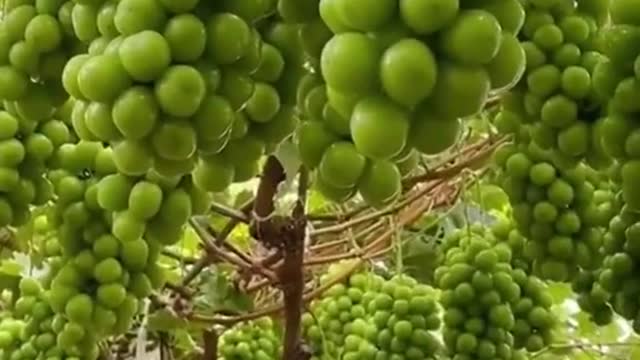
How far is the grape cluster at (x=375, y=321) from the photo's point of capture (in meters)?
1.22

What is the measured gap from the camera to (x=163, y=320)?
4.65ft

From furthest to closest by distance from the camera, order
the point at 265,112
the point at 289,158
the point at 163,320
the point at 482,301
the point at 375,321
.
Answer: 1. the point at 163,320
2. the point at 375,321
3. the point at 482,301
4. the point at 289,158
5. the point at 265,112

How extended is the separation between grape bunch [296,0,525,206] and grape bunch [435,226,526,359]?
2.45 feet

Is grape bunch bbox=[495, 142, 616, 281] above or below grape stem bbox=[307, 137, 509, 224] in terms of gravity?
below

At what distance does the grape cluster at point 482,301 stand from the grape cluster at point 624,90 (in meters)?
0.59

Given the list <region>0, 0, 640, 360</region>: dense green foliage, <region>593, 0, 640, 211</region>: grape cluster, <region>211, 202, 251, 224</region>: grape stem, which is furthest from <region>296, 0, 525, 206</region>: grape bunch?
<region>211, 202, 251, 224</region>: grape stem

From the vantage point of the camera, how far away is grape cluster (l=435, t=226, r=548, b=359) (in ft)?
3.75

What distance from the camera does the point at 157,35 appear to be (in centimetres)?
45

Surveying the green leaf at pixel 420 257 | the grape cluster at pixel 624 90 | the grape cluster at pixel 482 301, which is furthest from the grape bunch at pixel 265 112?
the green leaf at pixel 420 257

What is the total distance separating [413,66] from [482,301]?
0.81 metres

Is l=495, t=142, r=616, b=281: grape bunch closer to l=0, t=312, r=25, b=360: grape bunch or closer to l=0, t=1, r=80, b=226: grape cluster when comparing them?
l=0, t=1, r=80, b=226: grape cluster

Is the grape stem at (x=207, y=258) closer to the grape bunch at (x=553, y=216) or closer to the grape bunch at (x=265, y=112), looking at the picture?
the grape bunch at (x=553, y=216)

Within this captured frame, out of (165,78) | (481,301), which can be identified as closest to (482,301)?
(481,301)

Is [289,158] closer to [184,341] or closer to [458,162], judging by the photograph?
[458,162]
